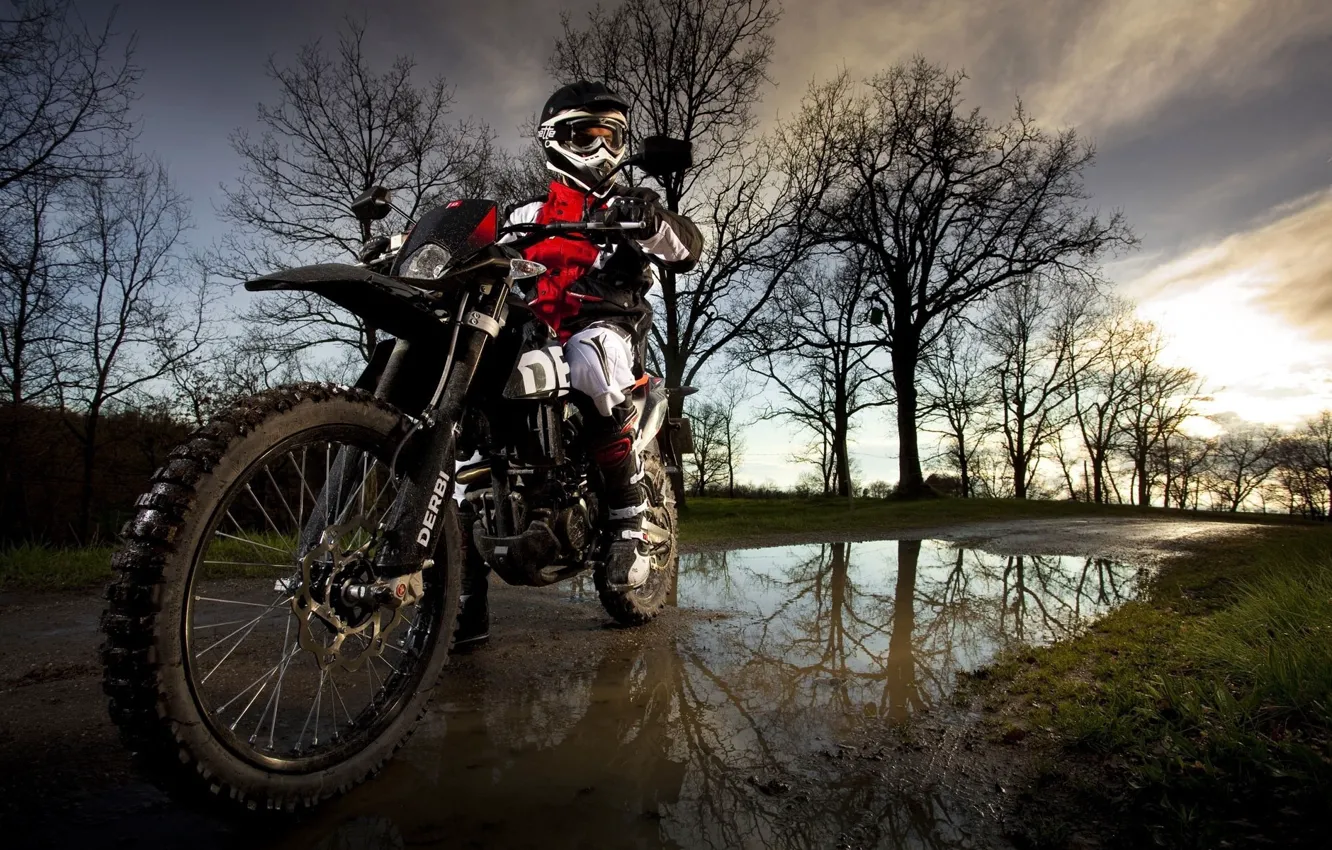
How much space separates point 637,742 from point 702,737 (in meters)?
0.22

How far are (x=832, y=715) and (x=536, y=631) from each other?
1.90m

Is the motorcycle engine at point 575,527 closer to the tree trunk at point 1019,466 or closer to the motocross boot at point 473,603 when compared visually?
the motocross boot at point 473,603

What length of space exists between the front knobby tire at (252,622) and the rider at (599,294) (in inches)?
44.7

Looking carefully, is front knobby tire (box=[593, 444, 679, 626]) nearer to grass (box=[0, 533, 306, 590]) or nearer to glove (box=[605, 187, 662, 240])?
glove (box=[605, 187, 662, 240])

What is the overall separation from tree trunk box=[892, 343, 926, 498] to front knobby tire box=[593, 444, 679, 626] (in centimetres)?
1814

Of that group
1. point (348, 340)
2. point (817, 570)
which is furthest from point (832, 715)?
point (348, 340)

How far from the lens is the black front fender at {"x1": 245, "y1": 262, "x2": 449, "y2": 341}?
1.84m

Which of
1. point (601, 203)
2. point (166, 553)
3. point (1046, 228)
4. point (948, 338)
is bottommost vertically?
point (166, 553)

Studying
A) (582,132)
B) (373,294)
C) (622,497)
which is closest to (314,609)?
(373,294)

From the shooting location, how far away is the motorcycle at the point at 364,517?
57.6 inches

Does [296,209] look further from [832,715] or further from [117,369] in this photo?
[832,715]

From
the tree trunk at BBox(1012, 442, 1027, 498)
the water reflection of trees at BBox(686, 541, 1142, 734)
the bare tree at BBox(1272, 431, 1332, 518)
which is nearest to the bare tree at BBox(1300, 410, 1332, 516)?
the bare tree at BBox(1272, 431, 1332, 518)

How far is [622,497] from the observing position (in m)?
3.60

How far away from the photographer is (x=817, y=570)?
6281mm
